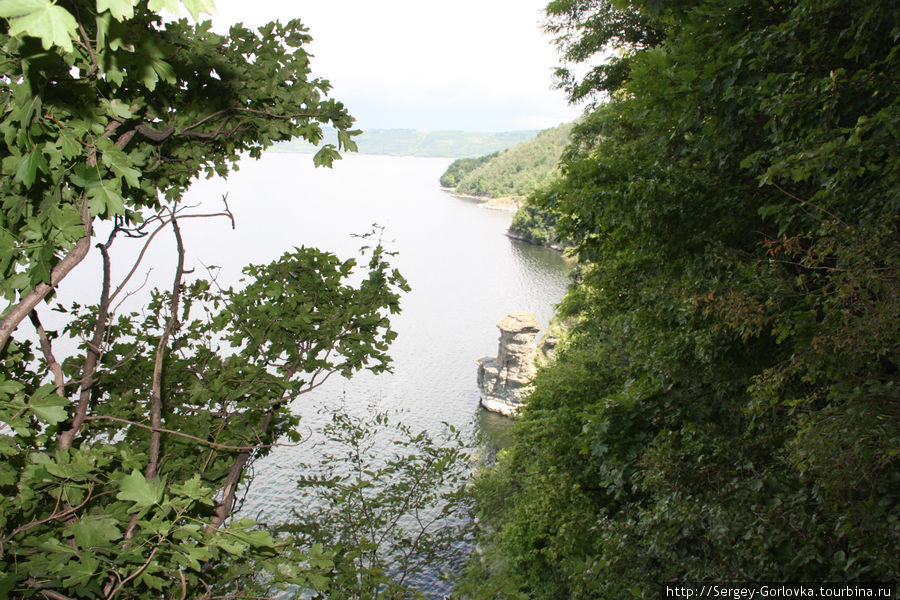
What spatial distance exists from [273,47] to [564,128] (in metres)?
157

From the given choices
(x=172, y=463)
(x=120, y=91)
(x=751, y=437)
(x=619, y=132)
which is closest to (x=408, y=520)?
(x=619, y=132)

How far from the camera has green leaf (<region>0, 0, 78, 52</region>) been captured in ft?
3.34

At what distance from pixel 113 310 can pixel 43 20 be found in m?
2.08

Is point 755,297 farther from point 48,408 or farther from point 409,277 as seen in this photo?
point 409,277

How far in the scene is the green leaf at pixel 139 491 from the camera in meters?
1.78

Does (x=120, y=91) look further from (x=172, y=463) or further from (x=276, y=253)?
(x=276, y=253)

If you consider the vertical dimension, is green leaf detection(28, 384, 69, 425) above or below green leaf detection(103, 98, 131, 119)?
below

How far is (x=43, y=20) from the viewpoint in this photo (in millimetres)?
1046

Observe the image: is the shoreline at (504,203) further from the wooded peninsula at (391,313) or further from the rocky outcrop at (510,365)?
the wooded peninsula at (391,313)

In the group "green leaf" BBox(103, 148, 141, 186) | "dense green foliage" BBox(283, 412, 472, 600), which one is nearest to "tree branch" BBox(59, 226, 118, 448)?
"green leaf" BBox(103, 148, 141, 186)

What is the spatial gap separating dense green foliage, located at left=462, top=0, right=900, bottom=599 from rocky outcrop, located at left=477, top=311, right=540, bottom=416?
19.5m

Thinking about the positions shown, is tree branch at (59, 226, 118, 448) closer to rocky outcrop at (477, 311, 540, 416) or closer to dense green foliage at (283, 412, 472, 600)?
dense green foliage at (283, 412, 472, 600)

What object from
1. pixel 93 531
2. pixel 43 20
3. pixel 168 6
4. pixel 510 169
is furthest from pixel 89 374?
pixel 510 169

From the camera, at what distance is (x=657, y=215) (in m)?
6.14
